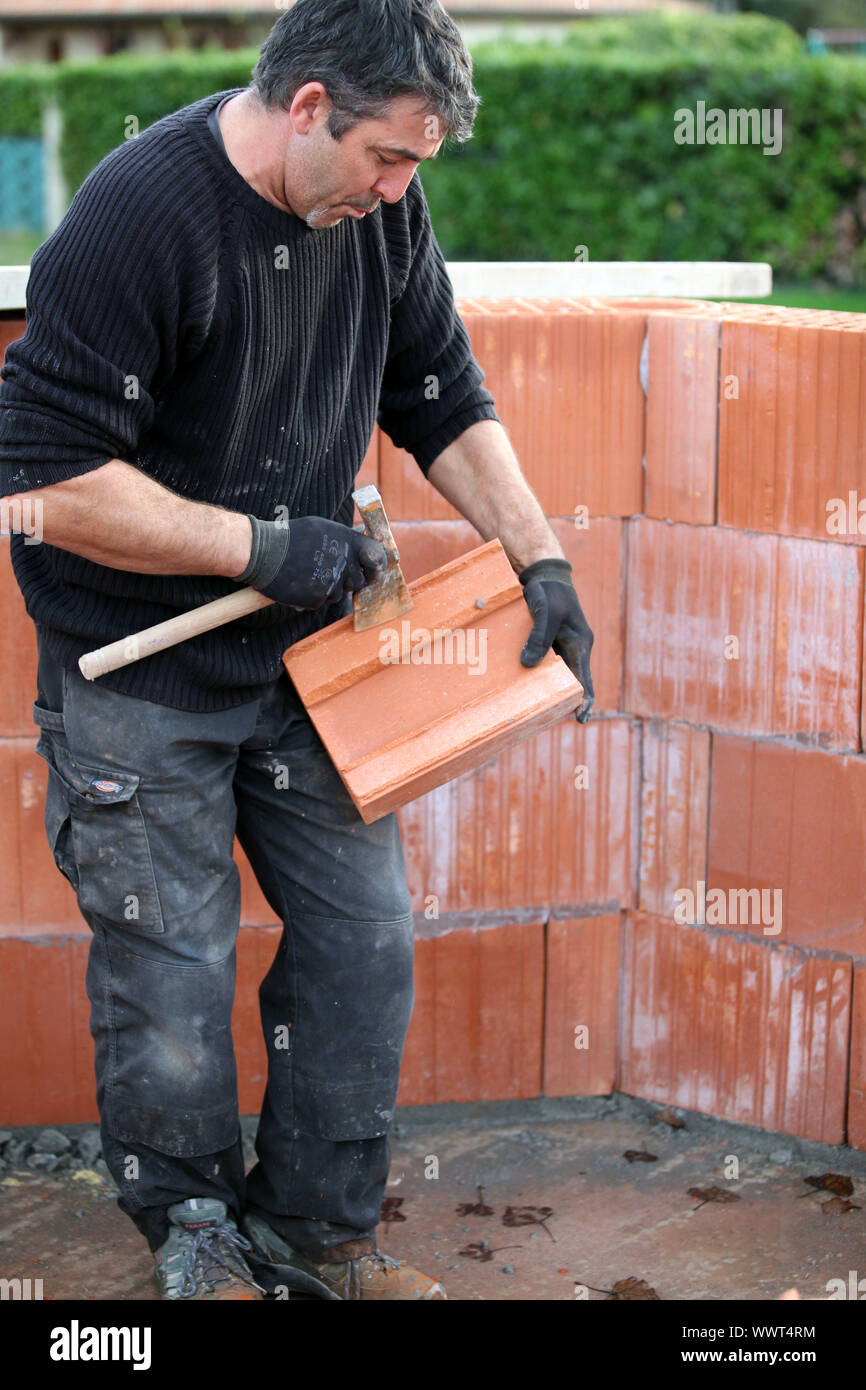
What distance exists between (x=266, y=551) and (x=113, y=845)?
56cm

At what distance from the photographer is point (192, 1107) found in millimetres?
Result: 2561

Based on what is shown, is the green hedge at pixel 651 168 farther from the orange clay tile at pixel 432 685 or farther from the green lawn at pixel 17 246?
the orange clay tile at pixel 432 685

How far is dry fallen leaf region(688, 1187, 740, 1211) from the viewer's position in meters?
3.22

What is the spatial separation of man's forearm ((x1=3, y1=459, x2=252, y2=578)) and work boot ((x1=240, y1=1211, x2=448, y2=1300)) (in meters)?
1.27

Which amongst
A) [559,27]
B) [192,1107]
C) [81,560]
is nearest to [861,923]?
[192,1107]

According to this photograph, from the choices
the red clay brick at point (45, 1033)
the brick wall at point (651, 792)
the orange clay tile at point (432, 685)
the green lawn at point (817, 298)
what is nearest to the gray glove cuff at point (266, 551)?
the orange clay tile at point (432, 685)

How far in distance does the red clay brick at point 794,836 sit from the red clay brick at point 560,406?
648 millimetres

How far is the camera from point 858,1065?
3.27m

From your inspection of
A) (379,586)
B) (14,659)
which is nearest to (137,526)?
(379,586)

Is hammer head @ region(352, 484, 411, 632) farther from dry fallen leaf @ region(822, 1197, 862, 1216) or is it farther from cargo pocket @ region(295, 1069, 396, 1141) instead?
dry fallen leaf @ region(822, 1197, 862, 1216)

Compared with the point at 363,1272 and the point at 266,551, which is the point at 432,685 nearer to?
the point at 266,551

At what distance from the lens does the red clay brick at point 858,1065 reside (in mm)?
3236
